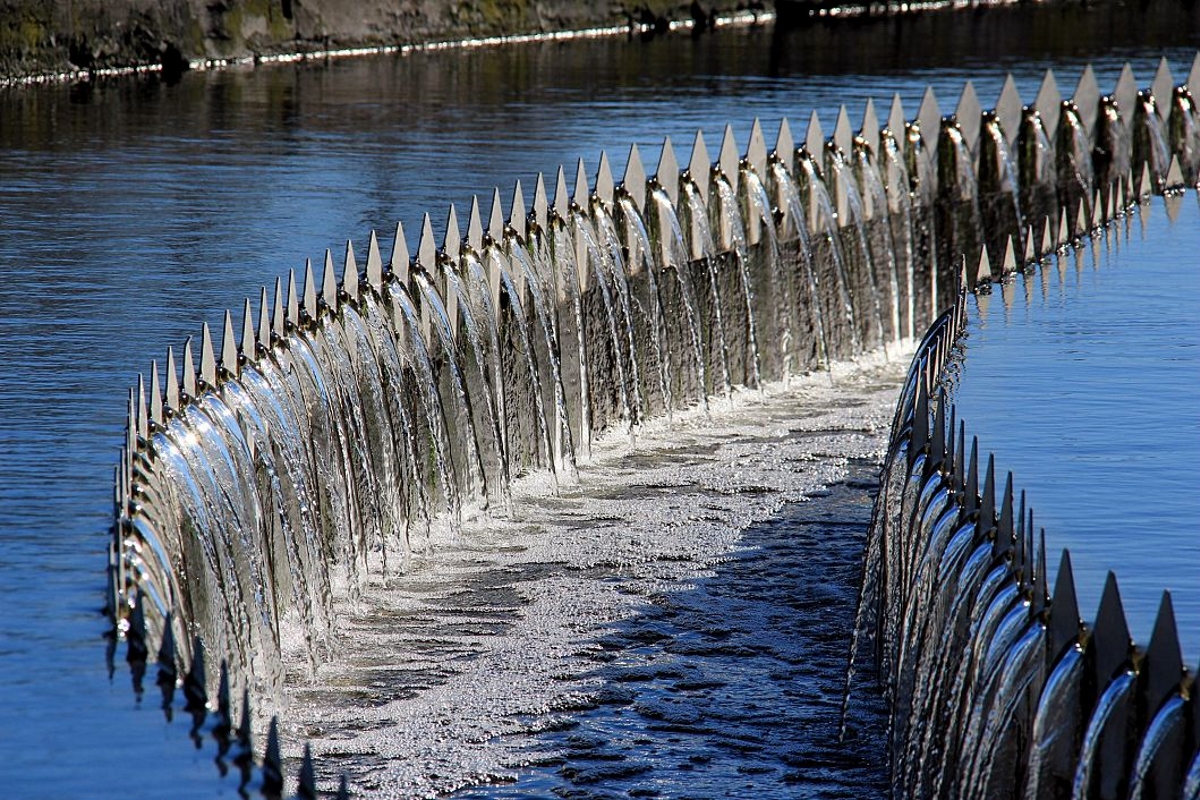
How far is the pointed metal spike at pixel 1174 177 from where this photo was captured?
14.3 m

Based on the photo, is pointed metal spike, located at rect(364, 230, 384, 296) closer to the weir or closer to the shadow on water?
the weir

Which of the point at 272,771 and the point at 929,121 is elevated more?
the point at 929,121

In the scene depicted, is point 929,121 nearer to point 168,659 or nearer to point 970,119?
point 970,119

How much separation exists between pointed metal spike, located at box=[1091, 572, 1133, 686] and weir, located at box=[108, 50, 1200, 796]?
1 cm

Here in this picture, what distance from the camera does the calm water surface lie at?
4867mm

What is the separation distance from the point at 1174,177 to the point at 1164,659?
10.7 m

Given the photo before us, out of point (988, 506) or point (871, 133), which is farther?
point (871, 133)

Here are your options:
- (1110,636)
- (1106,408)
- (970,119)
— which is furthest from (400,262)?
(970,119)

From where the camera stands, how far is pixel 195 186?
15.5 meters

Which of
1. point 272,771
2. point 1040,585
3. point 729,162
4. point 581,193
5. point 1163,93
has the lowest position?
point 272,771

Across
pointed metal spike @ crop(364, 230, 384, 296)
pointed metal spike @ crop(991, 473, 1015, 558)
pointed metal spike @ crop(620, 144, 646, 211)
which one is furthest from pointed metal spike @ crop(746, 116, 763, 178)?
pointed metal spike @ crop(991, 473, 1015, 558)

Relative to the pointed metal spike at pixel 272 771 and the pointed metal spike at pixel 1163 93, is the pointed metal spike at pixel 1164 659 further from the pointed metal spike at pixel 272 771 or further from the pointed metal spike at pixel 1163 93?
the pointed metal spike at pixel 1163 93

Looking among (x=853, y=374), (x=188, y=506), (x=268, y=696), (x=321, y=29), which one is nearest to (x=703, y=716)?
(x=268, y=696)

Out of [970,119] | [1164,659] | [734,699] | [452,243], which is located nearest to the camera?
[1164,659]
